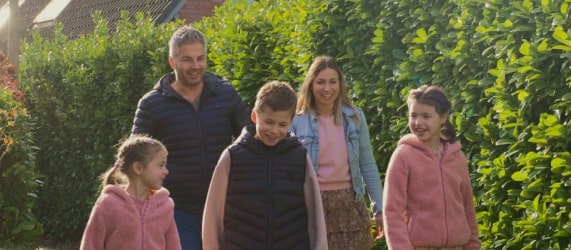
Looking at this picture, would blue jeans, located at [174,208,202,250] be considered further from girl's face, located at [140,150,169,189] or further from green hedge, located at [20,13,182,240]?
green hedge, located at [20,13,182,240]

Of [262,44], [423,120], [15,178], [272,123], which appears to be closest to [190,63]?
[272,123]

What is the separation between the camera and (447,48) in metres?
7.98

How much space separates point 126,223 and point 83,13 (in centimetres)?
2098

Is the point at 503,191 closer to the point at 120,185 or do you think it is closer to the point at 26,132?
the point at 120,185

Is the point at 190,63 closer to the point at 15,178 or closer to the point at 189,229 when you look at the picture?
the point at 189,229

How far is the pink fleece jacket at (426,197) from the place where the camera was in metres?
6.18

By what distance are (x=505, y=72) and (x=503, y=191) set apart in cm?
79

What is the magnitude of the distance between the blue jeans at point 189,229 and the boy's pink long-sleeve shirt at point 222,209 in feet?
3.02

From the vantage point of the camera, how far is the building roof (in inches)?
910

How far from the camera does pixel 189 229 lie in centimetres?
713

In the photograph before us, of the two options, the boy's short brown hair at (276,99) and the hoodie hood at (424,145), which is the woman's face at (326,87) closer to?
the hoodie hood at (424,145)

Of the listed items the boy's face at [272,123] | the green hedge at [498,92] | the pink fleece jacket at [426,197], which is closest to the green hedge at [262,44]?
the green hedge at [498,92]

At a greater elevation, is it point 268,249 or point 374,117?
point 374,117

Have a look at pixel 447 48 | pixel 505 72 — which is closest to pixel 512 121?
pixel 505 72
